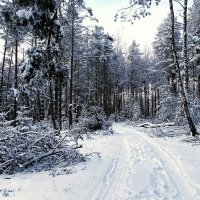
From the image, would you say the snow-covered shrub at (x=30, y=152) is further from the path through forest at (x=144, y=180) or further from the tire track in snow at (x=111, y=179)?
the path through forest at (x=144, y=180)

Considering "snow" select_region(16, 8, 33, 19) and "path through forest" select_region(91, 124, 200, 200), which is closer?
"path through forest" select_region(91, 124, 200, 200)

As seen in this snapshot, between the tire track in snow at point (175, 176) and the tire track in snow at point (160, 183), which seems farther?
the tire track in snow at point (175, 176)

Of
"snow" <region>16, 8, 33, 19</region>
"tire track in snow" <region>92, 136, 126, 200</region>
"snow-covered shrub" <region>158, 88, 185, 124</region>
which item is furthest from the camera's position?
"snow-covered shrub" <region>158, 88, 185, 124</region>

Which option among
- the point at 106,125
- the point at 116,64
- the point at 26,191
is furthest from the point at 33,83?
the point at 116,64

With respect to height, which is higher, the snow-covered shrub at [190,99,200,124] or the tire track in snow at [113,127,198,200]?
the snow-covered shrub at [190,99,200,124]

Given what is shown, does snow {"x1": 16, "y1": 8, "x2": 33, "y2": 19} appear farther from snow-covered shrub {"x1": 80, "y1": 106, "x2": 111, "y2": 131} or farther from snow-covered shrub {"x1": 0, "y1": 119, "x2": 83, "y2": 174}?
snow-covered shrub {"x1": 80, "y1": 106, "x2": 111, "y2": 131}

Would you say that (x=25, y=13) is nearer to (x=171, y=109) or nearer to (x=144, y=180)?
(x=144, y=180)

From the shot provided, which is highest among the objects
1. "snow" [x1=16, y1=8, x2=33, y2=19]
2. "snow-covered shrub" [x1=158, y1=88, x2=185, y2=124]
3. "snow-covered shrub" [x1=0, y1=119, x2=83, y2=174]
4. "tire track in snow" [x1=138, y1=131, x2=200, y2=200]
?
"snow" [x1=16, y1=8, x2=33, y2=19]

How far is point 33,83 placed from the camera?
14.1 metres

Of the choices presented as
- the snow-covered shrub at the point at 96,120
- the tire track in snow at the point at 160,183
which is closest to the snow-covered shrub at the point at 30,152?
the tire track in snow at the point at 160,183

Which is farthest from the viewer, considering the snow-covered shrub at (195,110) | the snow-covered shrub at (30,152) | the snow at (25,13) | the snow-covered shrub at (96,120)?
the snow-covered shrub at (96,120)

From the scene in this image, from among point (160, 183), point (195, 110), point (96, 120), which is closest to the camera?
point (160, 183)

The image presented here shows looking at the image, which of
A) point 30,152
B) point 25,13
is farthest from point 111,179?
point 25,13

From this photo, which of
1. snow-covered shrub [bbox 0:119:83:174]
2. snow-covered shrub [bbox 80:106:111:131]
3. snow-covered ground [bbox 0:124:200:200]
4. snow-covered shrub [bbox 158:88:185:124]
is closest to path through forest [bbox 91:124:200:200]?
snow-covered ground [bbox 0:124:200:200]
